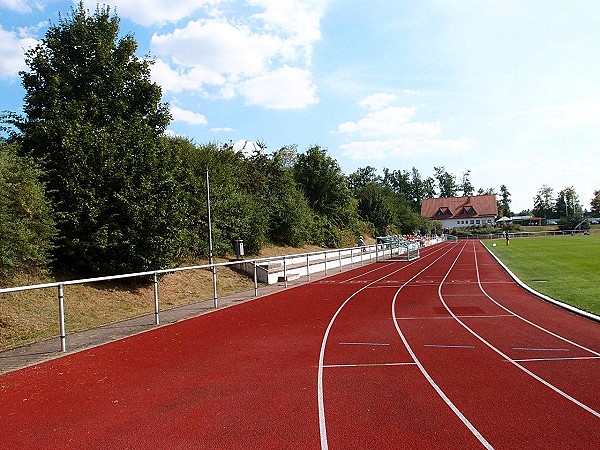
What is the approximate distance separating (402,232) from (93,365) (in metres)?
77.2

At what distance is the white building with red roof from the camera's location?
11850 cm

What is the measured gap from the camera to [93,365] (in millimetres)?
7695

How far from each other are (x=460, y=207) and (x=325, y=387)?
12391 centimetres

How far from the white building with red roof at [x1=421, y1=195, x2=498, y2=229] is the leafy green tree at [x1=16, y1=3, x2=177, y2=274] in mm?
106178

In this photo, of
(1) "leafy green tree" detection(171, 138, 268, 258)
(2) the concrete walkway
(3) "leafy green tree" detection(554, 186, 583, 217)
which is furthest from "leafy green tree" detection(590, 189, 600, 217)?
(2) the concrete walkway

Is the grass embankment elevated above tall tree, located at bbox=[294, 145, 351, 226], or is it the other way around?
tall tree, located at bbox=[294, 145, 351, 226]

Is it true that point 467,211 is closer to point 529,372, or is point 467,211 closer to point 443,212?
point 443,212

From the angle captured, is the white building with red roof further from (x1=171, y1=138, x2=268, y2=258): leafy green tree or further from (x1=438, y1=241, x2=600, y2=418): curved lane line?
(x1=438, y1=241, x2=600, y2=418): curved lane line

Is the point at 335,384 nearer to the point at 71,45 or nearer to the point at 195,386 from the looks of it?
the point at 195,386

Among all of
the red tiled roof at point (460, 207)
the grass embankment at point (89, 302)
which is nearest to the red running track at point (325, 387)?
the grass embankment at point (89, 302)

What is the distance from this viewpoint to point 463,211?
122 metres

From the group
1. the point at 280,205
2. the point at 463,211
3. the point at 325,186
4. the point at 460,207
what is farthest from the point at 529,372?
the point at 460,207

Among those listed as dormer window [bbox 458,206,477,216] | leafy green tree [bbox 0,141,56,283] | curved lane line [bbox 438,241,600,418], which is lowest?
curved lane line [bbox 438,241,600,418]

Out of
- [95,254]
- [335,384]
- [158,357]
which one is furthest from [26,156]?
[335,384]
